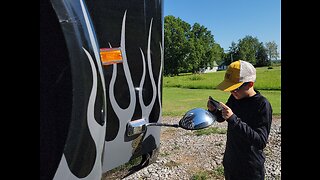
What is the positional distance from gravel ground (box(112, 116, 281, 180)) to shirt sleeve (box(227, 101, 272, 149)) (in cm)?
145

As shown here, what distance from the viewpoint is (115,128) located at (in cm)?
165

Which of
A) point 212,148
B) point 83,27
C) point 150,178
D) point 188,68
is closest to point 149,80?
point 83,27

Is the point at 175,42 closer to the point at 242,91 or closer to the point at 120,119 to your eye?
the point at 242,91

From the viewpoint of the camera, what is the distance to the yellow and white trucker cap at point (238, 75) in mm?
2141

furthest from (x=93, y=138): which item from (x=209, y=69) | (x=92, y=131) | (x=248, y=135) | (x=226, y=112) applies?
(x=209, y=69)

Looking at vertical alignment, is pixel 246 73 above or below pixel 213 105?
above

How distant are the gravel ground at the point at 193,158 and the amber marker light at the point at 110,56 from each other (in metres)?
1.88

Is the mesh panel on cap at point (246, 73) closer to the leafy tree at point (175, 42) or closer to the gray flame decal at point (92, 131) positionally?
the gray flame decal at point (92, 131)

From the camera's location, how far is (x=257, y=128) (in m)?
2.11

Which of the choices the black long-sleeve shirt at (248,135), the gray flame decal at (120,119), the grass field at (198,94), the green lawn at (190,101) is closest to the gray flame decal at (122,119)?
the gray flame decal at (120,119)

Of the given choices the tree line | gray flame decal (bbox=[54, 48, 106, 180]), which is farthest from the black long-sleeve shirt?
the tree line

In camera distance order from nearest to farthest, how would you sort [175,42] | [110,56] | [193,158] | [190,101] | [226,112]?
[110,56] → [226,112] → [193,158] → [190,101] → [175,42]

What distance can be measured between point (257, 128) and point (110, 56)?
1.09 m
